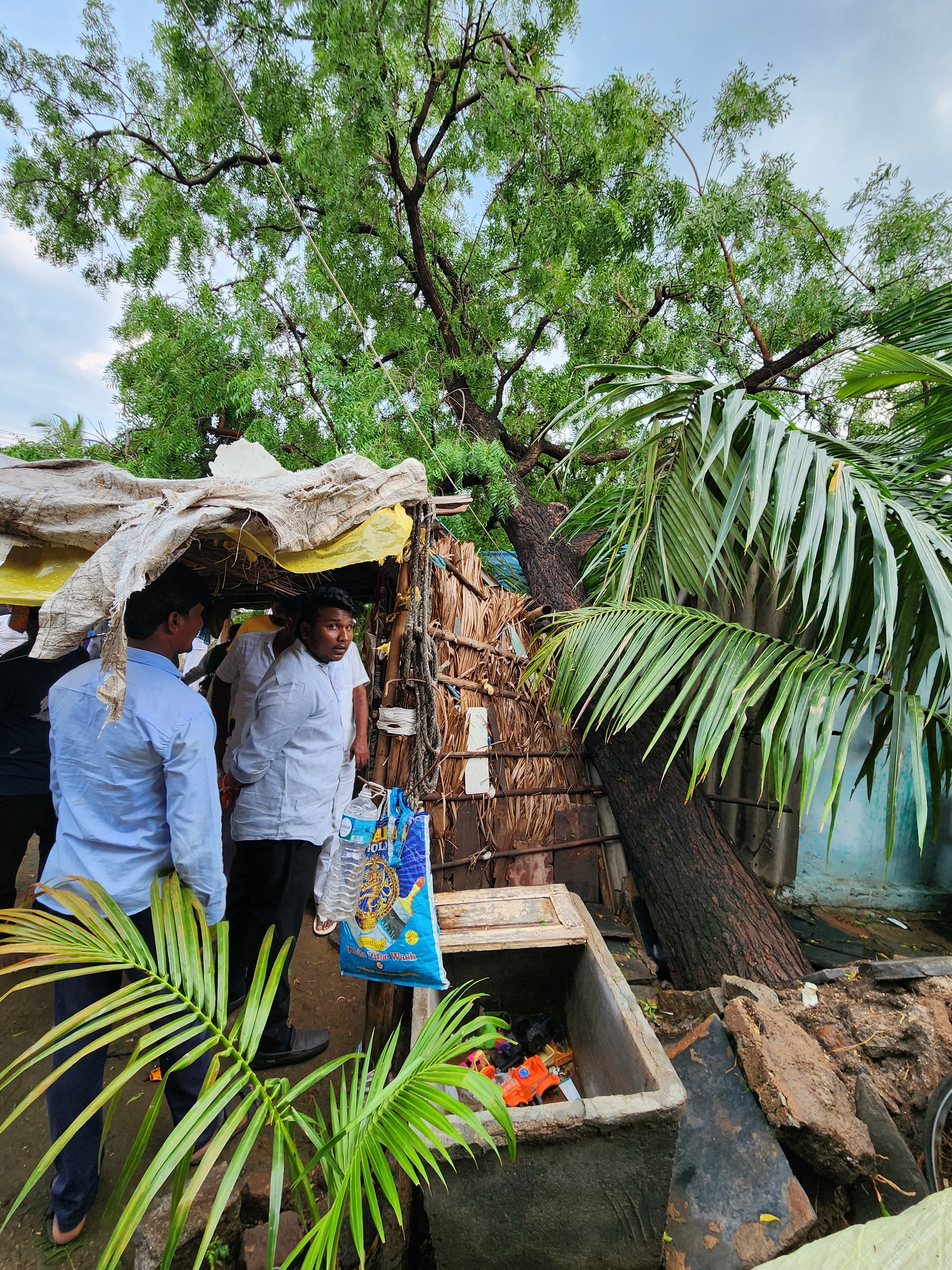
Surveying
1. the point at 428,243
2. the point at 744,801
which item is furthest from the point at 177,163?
the point at 744,801

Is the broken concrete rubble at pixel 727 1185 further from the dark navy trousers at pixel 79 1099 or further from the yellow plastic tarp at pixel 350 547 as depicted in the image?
the yellow plastic tarp at pixel 350 547

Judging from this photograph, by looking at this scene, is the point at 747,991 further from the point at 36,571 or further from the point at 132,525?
the point at 36,571

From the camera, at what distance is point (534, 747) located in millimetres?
4301

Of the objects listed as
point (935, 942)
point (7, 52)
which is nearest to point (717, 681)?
point (935, 942)

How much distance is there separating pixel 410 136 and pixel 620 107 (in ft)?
6.72

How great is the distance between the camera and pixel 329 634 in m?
2.68

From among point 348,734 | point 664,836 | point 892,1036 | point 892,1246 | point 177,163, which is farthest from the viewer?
point 177,163

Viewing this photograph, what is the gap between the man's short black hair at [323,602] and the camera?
2.66 m

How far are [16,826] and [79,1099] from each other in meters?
1.67

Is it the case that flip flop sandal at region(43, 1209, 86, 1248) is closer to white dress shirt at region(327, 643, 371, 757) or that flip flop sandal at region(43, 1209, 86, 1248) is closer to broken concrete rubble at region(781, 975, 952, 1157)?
white dress shirt at region(327, 643, 371, 757)

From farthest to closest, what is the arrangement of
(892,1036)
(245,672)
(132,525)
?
(245,672) → (892,1036) → (132,525)

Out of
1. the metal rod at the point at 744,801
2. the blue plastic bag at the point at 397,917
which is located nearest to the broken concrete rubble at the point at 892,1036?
the metal rod at the point at 744,801

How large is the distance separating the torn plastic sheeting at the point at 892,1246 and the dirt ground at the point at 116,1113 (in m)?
1.96

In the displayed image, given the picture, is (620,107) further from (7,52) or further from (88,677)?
(88,677)
